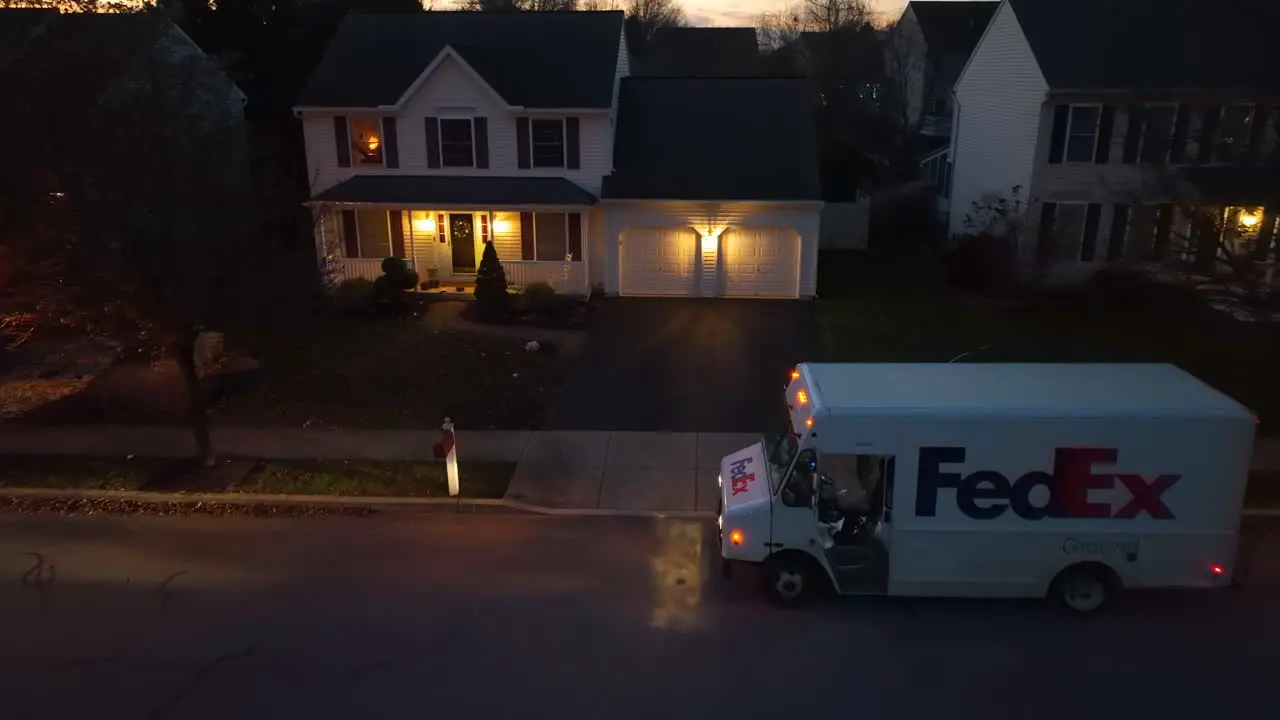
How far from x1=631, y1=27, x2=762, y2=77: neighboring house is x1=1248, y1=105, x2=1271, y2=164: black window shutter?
40.1m

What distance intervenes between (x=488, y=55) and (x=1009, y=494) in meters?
20.4

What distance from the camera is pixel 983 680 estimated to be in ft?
26.3

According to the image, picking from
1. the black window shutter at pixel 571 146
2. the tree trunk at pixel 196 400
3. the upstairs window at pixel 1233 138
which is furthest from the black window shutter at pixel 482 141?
the upstairs window at pixel 1233 138

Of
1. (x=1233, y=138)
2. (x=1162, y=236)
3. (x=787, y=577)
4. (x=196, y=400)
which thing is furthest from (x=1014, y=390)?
(x=196, y=400)

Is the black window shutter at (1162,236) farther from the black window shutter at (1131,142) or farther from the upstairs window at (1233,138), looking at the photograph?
the black window shutter at (1131,142)

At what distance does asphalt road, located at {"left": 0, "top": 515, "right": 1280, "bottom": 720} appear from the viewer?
7.72 metres

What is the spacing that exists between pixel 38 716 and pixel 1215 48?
26.5 metres

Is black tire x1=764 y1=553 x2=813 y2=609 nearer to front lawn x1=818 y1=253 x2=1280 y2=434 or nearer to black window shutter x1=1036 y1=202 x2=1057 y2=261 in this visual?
front lawn x1=818 y1=253 x2=1280 y2=434

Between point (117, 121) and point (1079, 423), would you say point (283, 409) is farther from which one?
point (1079, 423)

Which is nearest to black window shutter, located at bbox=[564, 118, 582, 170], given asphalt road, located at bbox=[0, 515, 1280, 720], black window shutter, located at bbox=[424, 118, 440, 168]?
black window shutter, located at bbox=[424, 118, 440, 168]

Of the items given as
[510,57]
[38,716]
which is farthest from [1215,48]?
[38,716]

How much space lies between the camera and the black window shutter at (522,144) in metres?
23.9

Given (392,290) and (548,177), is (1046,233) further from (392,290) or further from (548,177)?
(392,290)

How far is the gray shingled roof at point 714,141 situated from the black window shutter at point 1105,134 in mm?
7295
